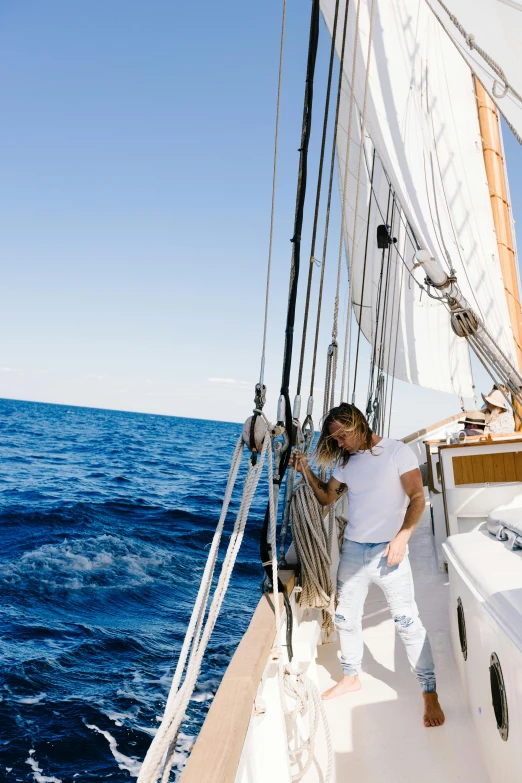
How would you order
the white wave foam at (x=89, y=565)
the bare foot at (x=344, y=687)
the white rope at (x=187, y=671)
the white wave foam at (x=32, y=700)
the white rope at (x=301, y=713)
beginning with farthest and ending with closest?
the white wave foam at (x=89, y=565) → the white wave foam at (x=32, y=700) → the bare foot at (x=344, y=687) → the white rope at (x=301, y=713) → the white rope at (x=187, y=671)

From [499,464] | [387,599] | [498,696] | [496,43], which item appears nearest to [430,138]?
[496,43]

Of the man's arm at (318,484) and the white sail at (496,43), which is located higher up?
the white sail at (496,43)

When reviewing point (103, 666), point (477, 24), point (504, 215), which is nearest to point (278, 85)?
point (477, 24)

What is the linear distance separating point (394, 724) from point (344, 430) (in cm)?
127

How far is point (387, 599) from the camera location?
2.43 metres

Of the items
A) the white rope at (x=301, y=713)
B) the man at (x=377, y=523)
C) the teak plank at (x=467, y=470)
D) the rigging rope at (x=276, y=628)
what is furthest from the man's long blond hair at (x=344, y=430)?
the teak plank at (x=467, y=470)

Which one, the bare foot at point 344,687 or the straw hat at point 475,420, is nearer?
the bare foot at point 344,687

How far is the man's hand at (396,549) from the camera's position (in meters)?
2.35

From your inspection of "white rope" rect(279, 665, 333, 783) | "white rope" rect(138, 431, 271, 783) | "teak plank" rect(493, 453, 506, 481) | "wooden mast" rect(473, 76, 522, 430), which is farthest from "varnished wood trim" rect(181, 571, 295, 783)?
"wooden mast" rect(473, 76, 522, 430)

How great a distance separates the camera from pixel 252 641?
6.19ft

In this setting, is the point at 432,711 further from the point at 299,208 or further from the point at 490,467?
→ the point at 299,208

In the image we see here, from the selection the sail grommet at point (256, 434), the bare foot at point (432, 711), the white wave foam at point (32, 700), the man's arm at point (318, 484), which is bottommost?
the white wave foam at point (32, 700)

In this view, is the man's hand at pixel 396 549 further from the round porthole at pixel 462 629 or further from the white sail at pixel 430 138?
the white sail at pixel 430 138

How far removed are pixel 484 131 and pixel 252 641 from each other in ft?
20.0
